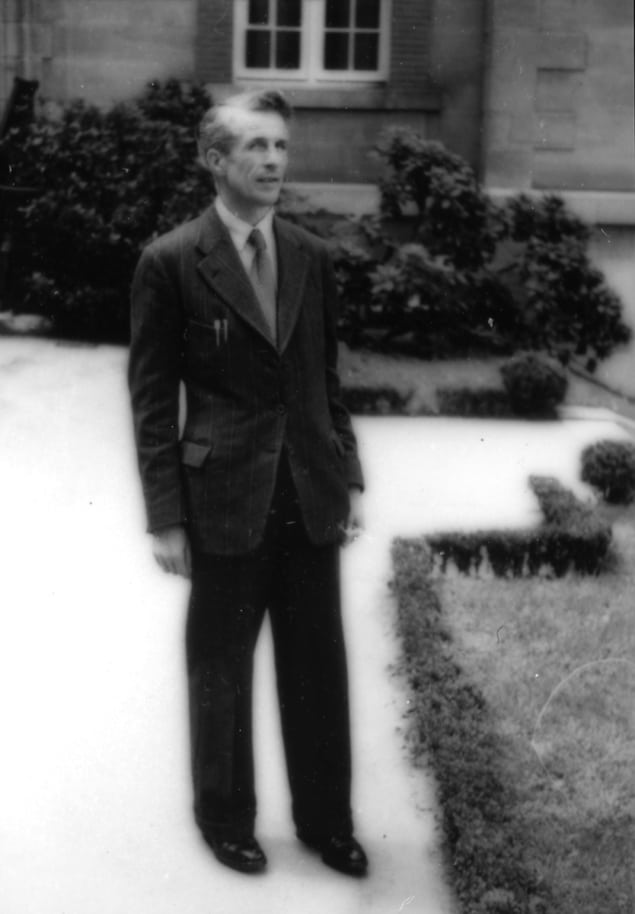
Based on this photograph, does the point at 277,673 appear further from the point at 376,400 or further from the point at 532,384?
the point at 532,384

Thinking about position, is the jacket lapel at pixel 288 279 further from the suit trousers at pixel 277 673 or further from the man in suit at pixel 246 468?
the suit trousers at pixel 277 673

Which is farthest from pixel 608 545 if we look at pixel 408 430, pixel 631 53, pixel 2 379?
pixel 631 53

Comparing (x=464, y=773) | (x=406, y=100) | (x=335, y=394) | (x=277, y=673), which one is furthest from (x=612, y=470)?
(x=406, y=100)

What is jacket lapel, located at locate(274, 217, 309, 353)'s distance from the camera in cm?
348

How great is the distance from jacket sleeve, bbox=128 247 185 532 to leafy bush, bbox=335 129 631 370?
6423mm

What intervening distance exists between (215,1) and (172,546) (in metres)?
8.49

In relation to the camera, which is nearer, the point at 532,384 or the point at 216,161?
the point at 216,161

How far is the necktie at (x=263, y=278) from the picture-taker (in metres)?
3.48

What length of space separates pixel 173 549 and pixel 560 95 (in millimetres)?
8350

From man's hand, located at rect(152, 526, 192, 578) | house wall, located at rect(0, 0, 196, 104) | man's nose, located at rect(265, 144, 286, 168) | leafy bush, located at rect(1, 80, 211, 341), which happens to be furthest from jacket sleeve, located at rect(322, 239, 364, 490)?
house wall, located at rect(0, 0, 196, 104)

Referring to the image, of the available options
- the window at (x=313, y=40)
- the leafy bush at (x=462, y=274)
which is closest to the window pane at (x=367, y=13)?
the window at (x=313, y=40)

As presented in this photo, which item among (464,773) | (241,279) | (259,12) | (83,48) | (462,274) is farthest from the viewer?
(259,12)

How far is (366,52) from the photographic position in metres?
11.6

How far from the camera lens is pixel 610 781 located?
4.21 m
